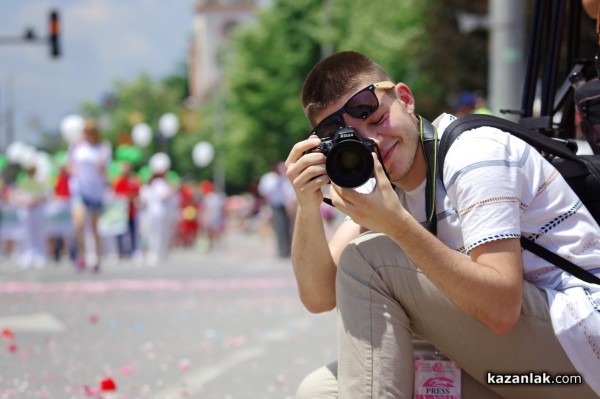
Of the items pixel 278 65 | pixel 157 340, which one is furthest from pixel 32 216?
pixel 278 65

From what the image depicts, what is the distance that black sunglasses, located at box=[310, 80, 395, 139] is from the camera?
130 inches

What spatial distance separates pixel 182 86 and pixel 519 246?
156628mm

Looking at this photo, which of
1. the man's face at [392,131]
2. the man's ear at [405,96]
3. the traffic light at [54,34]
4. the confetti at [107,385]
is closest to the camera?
the man's face at [392,131]

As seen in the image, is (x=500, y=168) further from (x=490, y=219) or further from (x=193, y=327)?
(x=193, y=327)

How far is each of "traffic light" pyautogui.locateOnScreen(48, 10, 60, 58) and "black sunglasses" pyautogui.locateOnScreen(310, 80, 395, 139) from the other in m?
30.5

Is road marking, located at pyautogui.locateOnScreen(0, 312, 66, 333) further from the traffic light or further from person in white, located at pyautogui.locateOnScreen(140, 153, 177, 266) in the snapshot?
the traffic light

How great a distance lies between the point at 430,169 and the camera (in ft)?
10.8

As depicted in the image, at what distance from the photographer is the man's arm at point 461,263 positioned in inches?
116

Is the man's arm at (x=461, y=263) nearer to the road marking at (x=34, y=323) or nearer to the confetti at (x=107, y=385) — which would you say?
the confetti at (x=107, y=385)

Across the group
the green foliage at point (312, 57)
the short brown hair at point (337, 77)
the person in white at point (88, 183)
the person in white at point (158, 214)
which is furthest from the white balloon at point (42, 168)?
the short brown hair at point (337, 77)

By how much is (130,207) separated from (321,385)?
2167 cm

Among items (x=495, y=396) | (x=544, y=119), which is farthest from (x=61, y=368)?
(x=495, y=396)

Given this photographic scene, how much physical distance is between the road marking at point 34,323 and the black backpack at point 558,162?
5920mm

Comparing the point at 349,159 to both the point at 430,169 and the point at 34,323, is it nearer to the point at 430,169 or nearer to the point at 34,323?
the point at 430,169
